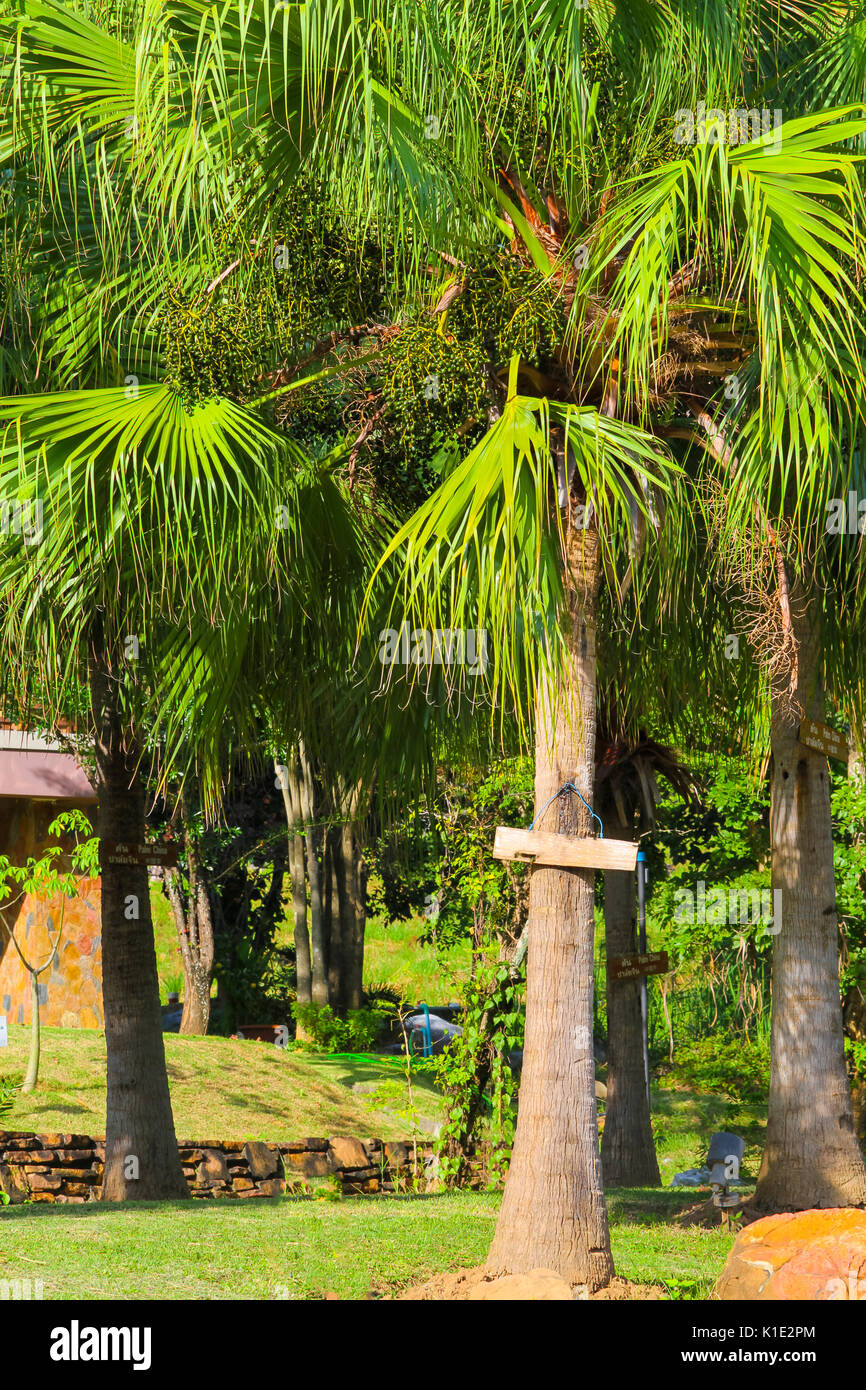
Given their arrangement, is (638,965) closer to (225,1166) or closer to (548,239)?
(225,1166)

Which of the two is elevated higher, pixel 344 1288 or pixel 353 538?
pixel 353 538

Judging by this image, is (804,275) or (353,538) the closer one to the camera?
(804,275)

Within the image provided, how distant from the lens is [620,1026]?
37.6 feet

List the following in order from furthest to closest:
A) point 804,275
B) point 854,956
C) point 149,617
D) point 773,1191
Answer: point 854,956, point 773,1191, point 149,617, point 804,275

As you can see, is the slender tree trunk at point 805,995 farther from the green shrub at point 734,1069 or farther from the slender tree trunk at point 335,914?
the slender tree trunk at point 335,914

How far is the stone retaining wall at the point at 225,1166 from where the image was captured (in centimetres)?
1187

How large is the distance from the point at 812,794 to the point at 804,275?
4100mm

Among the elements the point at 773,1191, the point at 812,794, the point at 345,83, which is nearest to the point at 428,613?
the point at 345,83

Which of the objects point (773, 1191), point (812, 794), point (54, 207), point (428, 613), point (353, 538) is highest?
point (54, 207)

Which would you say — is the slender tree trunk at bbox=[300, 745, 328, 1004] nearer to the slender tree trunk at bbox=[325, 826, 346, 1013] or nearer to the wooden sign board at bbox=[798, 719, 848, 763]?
the slender tree trunk at bbox=[325, 826, 346, 1013]

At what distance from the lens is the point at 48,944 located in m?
17.4

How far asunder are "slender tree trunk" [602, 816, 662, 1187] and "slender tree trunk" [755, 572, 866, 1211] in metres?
2.96

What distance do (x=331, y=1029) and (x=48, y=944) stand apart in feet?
17.0
